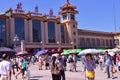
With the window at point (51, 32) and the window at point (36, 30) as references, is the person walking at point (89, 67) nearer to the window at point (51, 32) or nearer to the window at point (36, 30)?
the window at point (36, 30)

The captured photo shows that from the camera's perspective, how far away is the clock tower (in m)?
70.1

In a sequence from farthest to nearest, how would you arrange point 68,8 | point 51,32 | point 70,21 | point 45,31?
point 68,8 → point 70,21 → point 51,32 → point 45,31

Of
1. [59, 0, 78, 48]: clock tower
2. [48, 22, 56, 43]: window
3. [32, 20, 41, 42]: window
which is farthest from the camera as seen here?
[59, 0, 78, 48]: clock tower

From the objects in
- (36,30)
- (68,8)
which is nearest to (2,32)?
(36,30)

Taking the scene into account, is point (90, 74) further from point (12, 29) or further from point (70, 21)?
point (70, 21)

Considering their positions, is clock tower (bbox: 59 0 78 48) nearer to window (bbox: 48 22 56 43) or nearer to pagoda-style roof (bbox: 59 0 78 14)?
pagoda-style roof (bbox: 59 0 78 14)

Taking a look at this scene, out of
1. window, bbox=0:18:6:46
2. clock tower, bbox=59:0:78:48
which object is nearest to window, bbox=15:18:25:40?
window, bbox=0:18:6:46

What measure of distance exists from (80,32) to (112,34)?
17.7 m

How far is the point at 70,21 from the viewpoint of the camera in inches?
2793

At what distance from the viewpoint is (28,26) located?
61.3m

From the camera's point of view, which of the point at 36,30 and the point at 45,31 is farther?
the point at 45,31

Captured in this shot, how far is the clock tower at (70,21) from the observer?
70062mm

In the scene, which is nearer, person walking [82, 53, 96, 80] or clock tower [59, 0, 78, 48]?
person walking [82, 53, 96, 80]

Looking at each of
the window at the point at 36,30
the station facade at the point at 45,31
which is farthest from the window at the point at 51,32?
the window at the point at 36,30
